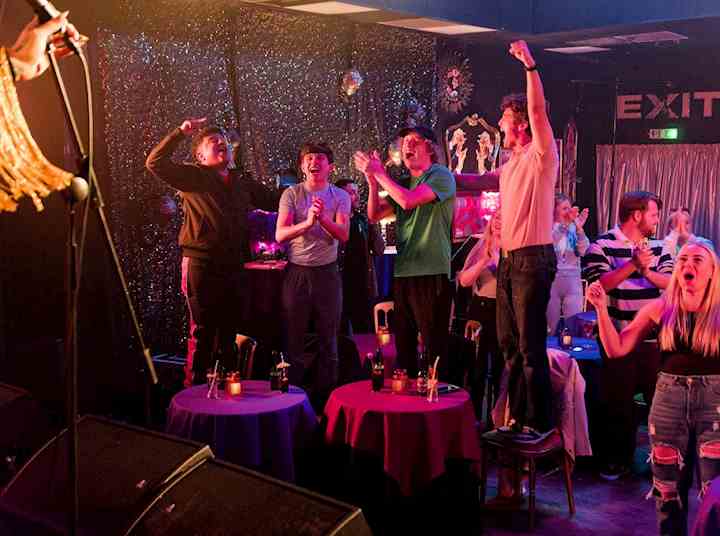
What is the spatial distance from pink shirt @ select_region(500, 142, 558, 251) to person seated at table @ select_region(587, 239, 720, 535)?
2.56ft

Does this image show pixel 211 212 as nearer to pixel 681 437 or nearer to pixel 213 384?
pixel 213 384

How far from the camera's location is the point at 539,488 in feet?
17.2

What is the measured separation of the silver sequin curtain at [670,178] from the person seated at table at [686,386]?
290 inches

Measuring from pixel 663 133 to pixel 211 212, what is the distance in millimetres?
7121

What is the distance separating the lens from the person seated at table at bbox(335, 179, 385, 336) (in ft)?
23.9

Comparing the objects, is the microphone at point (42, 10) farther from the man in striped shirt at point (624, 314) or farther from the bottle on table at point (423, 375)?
the man in striped shirt at point (624, 314)

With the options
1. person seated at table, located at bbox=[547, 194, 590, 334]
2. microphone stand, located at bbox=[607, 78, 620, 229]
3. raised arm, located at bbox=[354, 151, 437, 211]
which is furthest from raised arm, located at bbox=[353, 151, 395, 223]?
microphone stand, located at bbox=[607, 78, 620, 229]

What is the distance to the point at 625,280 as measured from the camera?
17.6ft

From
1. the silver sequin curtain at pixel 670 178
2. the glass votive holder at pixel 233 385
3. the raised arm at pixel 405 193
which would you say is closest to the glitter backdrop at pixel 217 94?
the glass votive holder at pixel 233 385

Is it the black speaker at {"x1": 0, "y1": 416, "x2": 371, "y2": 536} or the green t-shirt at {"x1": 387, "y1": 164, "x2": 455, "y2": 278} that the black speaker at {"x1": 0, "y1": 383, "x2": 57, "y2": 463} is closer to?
the black speaker at {"x1": 0, "y1": 416, "x2": 371, "y2": 536}

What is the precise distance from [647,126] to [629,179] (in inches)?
27.1

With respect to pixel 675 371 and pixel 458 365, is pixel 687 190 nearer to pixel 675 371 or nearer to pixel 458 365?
pixel 458 365

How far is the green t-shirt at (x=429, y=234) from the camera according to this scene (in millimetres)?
4977

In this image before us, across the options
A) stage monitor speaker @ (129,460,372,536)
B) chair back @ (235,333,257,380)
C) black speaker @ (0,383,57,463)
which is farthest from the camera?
chair back @ (235,333,257,380)
